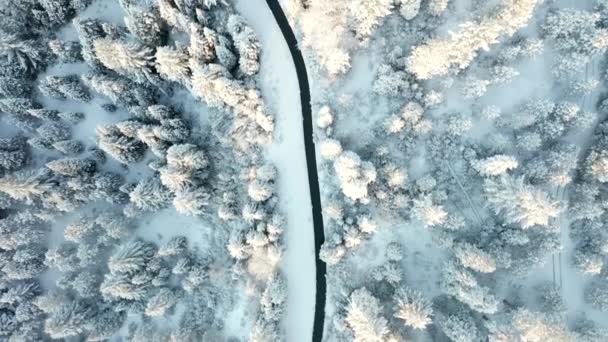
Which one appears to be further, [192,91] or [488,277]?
[192,91]

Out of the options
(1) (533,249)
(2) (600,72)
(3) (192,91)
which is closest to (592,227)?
(1) (533,249)

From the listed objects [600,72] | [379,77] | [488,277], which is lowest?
[488,277]

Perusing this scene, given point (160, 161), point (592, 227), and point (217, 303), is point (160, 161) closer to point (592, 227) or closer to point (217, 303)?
point (217, 303)

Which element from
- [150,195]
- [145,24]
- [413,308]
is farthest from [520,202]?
[145,24]

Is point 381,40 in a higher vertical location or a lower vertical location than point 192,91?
higher

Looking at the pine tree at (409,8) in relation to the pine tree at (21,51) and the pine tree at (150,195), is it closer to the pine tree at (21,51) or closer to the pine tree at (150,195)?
the pine tree at (150,195)

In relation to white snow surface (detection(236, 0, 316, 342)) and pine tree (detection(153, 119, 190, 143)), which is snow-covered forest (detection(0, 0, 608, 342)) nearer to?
white snow surface (detection(236, 0, 316, 342))

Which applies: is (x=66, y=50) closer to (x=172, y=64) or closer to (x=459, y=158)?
(x=172, y=64)
